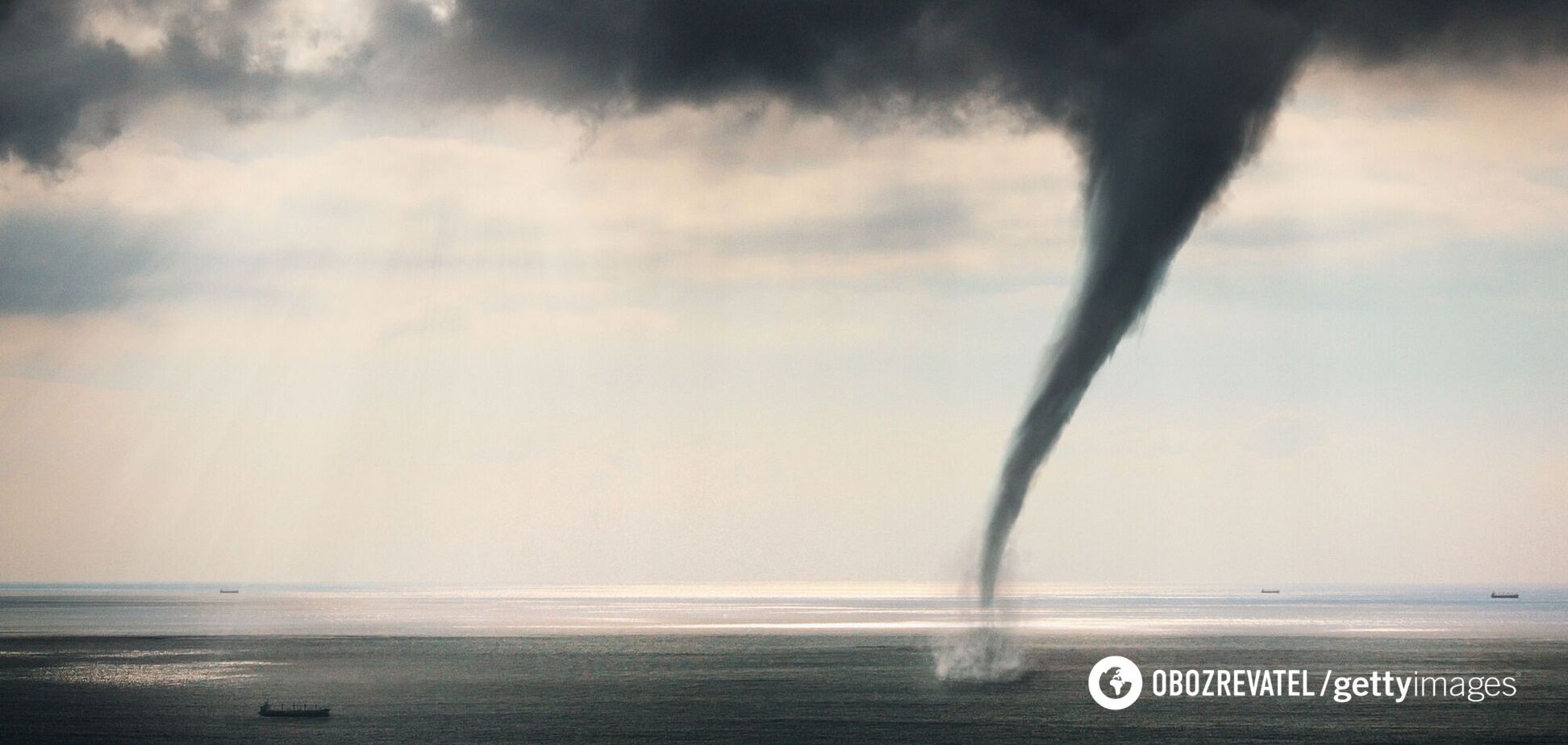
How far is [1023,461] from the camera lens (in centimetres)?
7488

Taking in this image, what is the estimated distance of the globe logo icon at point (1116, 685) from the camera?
103 meters

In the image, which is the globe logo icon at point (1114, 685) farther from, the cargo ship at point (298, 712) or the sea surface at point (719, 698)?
the cargo ship at point (298, 712)

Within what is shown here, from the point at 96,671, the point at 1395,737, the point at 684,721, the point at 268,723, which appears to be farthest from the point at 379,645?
the point at 1395,737

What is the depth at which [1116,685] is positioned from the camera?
115m

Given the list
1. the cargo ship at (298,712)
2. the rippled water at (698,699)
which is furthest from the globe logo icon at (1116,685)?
the cargo ship at (298,712)

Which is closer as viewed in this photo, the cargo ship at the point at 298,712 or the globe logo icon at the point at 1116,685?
the cargo ship at the point at 298,712

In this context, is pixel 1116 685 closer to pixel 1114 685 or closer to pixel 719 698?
pixel 1114 685

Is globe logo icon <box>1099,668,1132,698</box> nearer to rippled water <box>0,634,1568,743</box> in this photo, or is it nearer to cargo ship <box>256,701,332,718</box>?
rippled water <box>0,634,1568,743</box>

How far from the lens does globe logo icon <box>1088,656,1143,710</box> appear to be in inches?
4045

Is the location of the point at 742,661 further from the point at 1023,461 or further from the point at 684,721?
the point at 1023,461

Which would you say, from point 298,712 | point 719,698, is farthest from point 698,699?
point 298,712

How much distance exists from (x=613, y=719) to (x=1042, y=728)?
26351 mm

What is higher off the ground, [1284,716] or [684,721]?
[684,721]

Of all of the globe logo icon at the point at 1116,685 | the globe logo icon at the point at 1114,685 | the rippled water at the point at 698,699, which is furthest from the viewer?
the globe logo icon at the point at 1114,685
